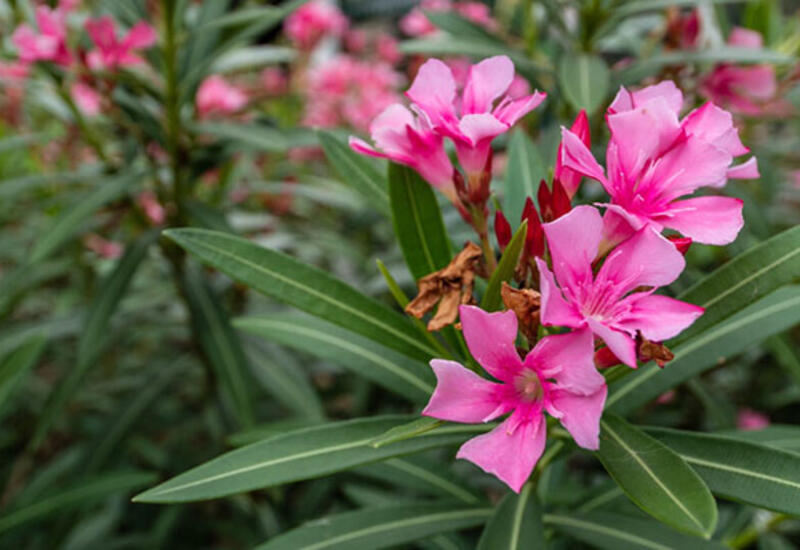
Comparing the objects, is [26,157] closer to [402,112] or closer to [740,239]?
[402,112]

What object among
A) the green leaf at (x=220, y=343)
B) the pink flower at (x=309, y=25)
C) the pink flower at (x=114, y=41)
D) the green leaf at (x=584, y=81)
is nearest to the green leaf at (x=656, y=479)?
the green leaf at (x=584, y=81)

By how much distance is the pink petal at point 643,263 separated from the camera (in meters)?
0.48

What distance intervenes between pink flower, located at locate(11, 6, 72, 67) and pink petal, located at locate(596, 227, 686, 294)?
101 cm

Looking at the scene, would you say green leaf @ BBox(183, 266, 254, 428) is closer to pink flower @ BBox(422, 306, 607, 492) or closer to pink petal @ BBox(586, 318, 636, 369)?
pink flower @ BBox(422, 306, 607, 492)

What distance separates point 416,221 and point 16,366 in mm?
637

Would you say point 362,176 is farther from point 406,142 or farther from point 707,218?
point 707,218

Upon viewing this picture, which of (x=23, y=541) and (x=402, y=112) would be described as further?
(x=23, y=541)

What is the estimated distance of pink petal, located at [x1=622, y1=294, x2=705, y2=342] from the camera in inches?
18.5

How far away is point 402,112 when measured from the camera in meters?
0.62

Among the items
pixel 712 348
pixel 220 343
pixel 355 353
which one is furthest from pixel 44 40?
pixel 712 348

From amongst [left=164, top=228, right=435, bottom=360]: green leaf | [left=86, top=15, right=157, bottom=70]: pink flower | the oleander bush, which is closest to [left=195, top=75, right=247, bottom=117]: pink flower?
the oleander bush

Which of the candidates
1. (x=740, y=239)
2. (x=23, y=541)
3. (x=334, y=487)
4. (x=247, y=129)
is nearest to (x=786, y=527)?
(x=740, y=239)

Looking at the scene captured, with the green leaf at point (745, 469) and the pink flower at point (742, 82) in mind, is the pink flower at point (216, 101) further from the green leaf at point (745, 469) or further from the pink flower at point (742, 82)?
the green leaf at point (745, 469)

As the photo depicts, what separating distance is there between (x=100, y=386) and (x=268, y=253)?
116 cm
